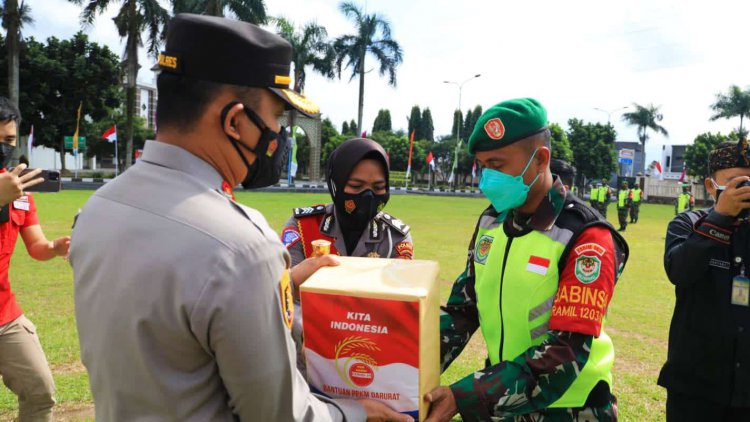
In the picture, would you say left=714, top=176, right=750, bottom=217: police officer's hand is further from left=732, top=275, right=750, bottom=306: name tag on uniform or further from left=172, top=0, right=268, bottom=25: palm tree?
left=172, top=0, right=268, bottom=25: palm tree

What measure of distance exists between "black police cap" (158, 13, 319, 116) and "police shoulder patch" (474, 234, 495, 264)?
Result: 1.24 meters

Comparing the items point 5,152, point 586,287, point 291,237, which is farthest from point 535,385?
point 5,152

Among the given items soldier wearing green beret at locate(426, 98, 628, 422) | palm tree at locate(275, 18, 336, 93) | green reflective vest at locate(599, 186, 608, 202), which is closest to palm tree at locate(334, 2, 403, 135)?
palm tree at locate(275, 18, 336, 93)

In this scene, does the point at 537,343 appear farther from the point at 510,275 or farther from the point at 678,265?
the point at 678,265

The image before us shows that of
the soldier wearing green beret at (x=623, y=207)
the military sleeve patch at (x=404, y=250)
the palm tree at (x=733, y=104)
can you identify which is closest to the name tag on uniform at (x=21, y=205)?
the military sleeve patch at (x=404, y=250)

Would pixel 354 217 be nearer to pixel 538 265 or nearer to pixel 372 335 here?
pixel 538 265

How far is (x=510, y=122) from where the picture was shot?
201 centimetres

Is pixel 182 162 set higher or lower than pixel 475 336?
higher

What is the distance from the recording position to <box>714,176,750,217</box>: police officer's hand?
2.47m

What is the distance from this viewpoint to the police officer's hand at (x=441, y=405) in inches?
66.6

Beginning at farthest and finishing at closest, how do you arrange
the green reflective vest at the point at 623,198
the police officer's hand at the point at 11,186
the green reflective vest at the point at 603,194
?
the green reflective vest at the point at 603,194 → the green reflective vest at the point at 623,198 → the police officer's hand at the point at 11,186

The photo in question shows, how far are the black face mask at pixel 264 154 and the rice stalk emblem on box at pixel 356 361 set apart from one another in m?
0.54

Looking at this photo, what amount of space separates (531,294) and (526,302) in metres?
0.04

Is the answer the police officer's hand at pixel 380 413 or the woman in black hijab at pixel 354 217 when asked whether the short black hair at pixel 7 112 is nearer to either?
the woman in black hijab at pixel 354 217
